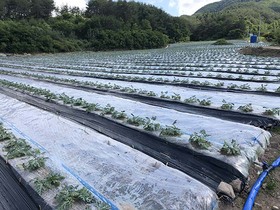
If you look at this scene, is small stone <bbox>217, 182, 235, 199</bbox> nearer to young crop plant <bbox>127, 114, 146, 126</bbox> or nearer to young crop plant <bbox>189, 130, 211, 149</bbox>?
young crop plant <bbox>189, 130, 211, 149</bbox>

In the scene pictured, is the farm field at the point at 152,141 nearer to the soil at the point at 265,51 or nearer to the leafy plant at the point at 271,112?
the leafy plant at the point at 271,112

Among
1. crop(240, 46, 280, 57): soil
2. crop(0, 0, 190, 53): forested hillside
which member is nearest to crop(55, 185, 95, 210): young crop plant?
crop(240, 46, 280, 57): soil

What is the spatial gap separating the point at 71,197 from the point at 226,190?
127 centimetres

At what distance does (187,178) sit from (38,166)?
1.39 meters

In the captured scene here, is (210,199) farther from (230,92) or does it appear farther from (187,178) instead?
(230,92)

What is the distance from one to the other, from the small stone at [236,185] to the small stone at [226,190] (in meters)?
0.06

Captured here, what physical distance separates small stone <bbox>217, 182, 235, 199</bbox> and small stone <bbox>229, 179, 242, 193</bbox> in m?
0.06

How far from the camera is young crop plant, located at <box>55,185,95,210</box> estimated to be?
180 cm

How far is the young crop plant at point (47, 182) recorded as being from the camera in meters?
1.96

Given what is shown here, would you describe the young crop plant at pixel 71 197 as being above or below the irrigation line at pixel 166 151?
above

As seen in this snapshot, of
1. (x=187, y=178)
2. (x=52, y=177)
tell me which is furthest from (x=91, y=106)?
(x=187, y=178)

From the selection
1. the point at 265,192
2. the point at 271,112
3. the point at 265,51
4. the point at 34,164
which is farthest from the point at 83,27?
the point at 265,192

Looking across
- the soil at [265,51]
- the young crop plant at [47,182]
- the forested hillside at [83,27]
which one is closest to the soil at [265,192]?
the young crop plant at [47,182]

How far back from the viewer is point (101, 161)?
2449 millimetres
